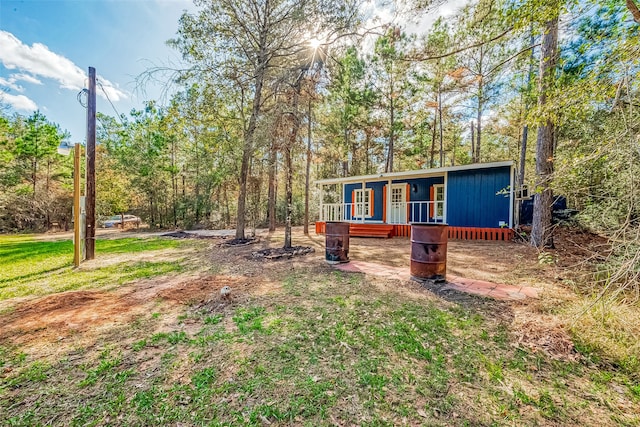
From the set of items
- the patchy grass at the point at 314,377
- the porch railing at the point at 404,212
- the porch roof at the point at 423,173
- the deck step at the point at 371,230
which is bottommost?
the patchy grass at the point at 314,377

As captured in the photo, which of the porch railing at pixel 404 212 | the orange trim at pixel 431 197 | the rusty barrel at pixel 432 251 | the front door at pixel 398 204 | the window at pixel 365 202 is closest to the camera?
the rusty barrel at pixel 432 251

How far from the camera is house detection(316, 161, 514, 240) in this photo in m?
9.09

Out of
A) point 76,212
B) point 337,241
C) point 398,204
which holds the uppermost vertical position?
point 398,204

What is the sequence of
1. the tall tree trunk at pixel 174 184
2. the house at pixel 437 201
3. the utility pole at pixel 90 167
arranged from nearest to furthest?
the utility pole at pixel 90 167 → the house at pixel 437 201 → the tall tree trunk at pixel 174 184

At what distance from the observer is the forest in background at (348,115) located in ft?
11.1

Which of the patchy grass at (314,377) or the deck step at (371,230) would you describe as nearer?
the patchy grass at (314,377)

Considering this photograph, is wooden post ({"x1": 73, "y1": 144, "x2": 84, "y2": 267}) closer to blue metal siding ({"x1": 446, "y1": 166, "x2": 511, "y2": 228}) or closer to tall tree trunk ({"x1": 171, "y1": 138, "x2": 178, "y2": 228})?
blue metal siding ({"x1": 446, "y1": 166, "x2": 511, "y2": 228})

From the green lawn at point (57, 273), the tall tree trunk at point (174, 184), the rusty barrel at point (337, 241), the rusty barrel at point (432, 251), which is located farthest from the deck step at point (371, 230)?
the tall tree trunk at point (174, 184)

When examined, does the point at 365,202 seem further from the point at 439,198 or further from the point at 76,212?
the point at 76,212

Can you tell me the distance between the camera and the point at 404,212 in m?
11.8

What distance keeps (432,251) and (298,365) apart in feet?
9.68

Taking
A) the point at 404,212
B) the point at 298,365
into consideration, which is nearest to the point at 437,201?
the point at 404,212

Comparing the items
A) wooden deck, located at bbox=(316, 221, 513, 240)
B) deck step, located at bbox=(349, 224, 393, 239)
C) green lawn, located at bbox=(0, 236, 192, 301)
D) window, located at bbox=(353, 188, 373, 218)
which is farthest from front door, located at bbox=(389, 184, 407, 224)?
green lawn, located at bbox=(0, 236, 192, 301)

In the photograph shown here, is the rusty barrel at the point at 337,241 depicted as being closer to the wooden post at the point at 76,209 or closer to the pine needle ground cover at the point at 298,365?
the pine needle ground cover at the point at 298,365
